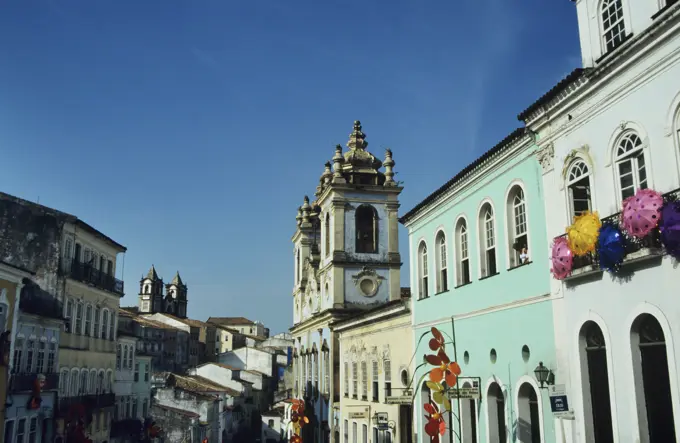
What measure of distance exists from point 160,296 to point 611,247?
128117mm

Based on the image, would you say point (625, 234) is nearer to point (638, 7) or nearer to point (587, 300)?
point (587, 300)

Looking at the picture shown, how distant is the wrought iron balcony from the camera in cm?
3859

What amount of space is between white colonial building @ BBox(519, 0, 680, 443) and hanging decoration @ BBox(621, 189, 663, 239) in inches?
11.1

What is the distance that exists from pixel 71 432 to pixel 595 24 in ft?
90.0

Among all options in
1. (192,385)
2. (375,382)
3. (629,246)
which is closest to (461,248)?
(629,246)

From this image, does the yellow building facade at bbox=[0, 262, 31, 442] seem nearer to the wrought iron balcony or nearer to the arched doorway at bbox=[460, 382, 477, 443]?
the wrought iron balcony

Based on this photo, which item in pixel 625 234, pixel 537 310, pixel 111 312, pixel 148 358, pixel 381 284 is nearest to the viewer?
pixel 625 234

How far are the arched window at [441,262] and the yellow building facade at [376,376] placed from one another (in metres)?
3.08

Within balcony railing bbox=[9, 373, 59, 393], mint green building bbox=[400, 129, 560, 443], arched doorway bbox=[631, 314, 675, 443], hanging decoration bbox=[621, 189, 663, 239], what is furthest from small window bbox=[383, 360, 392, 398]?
hanging decoration bbox=[621, 189, 663, 239]

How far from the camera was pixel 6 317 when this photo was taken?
2470 centimetres

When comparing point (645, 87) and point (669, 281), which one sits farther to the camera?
point (645, 87)

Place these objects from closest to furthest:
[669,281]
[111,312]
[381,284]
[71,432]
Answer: [669,281] < [71,432] < [111,312] < [381,284]

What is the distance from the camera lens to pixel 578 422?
1389 cm

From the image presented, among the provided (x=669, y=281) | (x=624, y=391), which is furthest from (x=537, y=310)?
(x=669, y=281)
